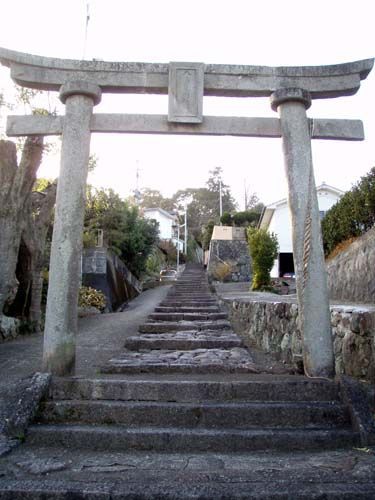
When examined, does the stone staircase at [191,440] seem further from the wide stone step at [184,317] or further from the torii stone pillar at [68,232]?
the wide stone step at [184,317]

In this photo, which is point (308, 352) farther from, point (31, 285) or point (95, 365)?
point (31, 285)

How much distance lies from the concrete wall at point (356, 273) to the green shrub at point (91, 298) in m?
8.45

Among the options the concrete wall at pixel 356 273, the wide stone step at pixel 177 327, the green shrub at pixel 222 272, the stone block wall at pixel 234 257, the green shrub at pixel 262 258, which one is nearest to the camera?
the concrete wall at pixel 356 273

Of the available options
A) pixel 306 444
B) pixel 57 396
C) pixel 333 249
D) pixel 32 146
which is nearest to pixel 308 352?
pixel 306 444

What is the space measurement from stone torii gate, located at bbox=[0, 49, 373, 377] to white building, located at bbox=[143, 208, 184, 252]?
3673 cm

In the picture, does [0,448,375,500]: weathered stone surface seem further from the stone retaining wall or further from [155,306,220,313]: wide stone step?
[155,306,220,313]: wide stone step

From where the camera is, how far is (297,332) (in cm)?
509

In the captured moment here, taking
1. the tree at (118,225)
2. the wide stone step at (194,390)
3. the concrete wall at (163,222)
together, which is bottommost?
the wide stone step at (194,390)

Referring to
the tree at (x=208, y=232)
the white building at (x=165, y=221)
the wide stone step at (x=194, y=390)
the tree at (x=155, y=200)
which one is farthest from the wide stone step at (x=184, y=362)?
the tree at (x=155, y=200)

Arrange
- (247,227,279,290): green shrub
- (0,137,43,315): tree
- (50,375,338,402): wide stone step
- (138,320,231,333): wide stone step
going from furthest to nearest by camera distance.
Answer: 1. (247,227,279,290): green shrub
2. (0,137,43,315): tree
3. (138,320,231,333): wide stone step
4. (50,375,338,402): wide stone step

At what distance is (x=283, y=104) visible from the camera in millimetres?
4543

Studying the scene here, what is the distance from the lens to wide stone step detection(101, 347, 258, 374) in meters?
4.60

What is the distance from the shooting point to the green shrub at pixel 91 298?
13295mm

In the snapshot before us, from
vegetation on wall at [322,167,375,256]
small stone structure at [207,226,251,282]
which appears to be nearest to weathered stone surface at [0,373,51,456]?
vegetation on wall at [322,167,375,256]
